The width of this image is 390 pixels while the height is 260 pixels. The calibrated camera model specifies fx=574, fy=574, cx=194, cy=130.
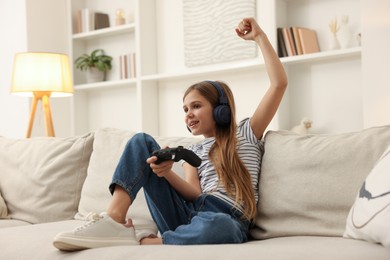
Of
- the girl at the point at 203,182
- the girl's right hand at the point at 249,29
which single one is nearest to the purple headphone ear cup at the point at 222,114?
the girl at the point at 203,182

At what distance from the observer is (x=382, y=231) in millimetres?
1475

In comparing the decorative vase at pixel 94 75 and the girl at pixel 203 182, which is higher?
the decorative vase at pixel 94 75

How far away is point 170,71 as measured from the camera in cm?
485

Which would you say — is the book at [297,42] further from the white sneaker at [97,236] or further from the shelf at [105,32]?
the white sneaker at [97,236]

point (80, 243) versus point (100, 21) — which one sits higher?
point (100, 21)

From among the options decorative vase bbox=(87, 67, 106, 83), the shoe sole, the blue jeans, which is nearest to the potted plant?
decorative vase bbox=(87, 67, 106, 83)

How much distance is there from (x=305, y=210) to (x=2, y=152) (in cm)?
161

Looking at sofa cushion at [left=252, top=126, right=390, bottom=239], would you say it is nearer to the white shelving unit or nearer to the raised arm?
the raised arm

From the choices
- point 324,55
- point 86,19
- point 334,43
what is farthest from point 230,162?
point 86,19

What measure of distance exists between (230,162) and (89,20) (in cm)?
364

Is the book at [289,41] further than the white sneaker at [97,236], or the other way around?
the book at [289,41]

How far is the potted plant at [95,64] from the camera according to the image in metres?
5.18

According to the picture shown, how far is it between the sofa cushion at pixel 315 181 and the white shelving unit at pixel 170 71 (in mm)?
2031

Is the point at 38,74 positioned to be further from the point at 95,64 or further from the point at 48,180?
the point at 95,64
